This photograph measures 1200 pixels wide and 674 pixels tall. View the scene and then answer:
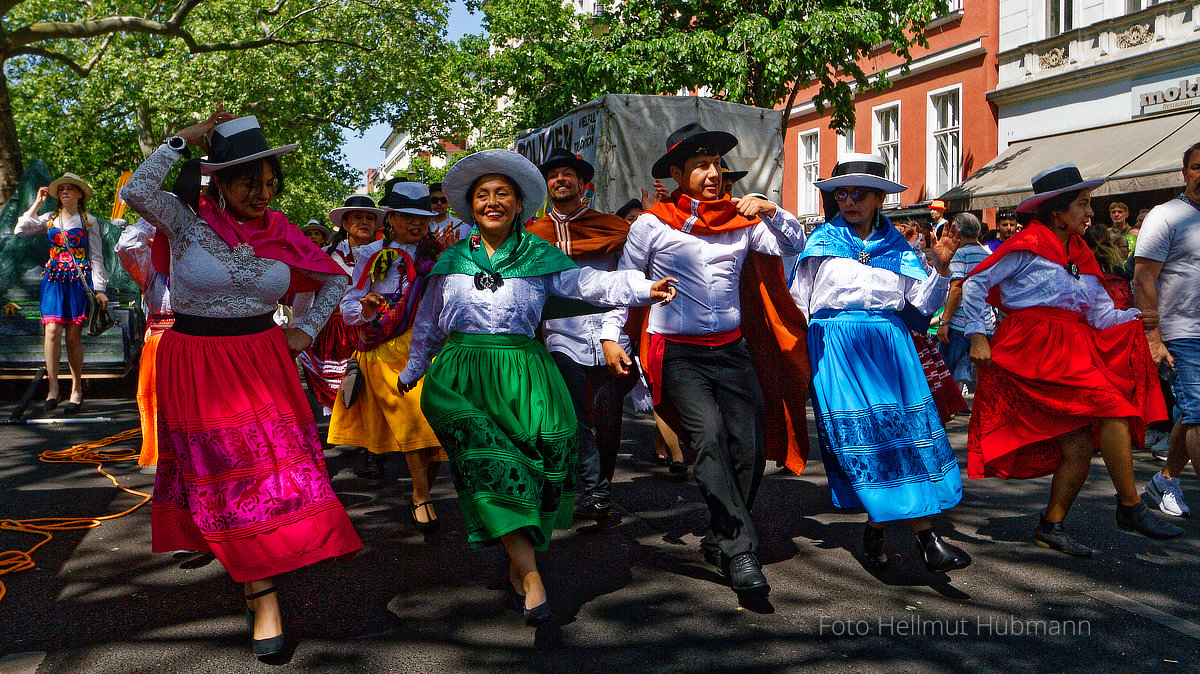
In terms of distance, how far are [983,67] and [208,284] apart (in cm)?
2137

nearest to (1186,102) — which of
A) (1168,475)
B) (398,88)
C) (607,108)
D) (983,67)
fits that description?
(983,67)

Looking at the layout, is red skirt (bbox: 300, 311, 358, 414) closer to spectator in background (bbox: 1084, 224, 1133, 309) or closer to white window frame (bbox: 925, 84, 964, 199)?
spectator in background (bbox: 1084, 224, 1133, 309)

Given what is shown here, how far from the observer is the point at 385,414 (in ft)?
19.8

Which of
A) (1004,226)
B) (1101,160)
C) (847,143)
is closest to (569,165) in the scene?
(1004,226)

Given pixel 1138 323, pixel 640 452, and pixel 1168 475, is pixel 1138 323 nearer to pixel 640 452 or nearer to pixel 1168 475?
pixel 1168 475

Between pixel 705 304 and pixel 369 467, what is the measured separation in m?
3.55

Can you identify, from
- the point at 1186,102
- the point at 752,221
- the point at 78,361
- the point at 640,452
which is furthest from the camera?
the point at 1186,102

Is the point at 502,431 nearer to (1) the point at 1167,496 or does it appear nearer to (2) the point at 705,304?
(2) the point at 705,304

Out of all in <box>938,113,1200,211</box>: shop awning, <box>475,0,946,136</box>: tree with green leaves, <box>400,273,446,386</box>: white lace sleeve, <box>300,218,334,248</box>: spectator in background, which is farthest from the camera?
<box>475,0,946,136</box>: tree with green leaves

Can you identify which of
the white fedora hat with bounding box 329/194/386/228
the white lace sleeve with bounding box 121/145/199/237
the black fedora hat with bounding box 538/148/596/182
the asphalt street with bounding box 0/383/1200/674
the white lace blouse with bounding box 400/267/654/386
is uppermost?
the black fedora hat with bounding box 538/148/596/182

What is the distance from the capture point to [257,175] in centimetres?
397

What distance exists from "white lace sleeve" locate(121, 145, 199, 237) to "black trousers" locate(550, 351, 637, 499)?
248 cm

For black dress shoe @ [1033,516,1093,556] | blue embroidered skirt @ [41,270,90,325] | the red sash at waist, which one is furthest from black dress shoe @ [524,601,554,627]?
blue embroidered skirt @ [41,270,90,325]

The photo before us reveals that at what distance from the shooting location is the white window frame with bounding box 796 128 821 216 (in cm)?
2906
